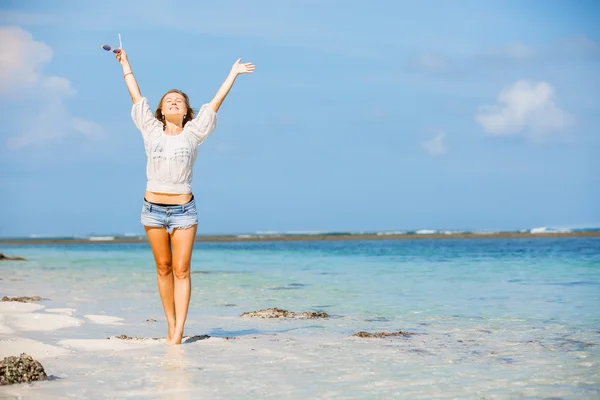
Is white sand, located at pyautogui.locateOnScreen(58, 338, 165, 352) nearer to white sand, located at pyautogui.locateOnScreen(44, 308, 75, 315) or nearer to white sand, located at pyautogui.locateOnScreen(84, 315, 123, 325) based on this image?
white sand, located at pyautogui.locateOnScreen(84, 315, 123, 325)

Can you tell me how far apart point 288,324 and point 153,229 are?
2.82 m

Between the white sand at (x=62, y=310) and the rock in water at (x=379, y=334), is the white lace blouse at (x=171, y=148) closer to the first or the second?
the rock in water at (x=379, y=334)

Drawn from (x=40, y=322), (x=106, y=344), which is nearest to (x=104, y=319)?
(x=40, y=322)

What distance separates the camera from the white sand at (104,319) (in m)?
8.81

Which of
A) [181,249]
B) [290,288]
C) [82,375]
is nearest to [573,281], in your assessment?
[290,288]

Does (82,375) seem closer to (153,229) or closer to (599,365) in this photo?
(153,229)

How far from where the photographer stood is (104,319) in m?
9.12

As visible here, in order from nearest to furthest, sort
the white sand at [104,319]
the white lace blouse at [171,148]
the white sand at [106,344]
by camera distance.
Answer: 1. the white lace blouse at [171,148]
2. the white sand at [106,344]
3. the white sand at [104,319]

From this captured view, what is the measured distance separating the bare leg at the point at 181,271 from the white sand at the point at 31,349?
3.11ft

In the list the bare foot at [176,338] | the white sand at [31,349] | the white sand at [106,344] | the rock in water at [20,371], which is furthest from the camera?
the bare foot at [176,338]

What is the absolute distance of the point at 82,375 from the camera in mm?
5473

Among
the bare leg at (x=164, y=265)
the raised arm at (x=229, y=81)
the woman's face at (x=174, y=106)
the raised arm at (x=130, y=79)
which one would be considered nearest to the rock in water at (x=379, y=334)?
the bare leg at (x=164, y=265)

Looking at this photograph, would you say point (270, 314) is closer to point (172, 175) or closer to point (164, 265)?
point (164, 265)

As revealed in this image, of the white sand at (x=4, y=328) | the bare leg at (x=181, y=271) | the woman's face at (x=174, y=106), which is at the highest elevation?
the woman's face at (x=174, y=106)
